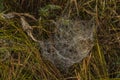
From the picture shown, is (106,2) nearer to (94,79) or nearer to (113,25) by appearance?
(113,25)

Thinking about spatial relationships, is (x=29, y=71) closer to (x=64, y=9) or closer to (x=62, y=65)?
(x=62, y=65)

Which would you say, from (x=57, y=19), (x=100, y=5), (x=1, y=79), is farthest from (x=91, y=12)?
(x=1, y=79)

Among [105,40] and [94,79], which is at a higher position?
[105,40]

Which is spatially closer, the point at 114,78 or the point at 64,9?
the point at 114,78

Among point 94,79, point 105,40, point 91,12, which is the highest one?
point 91,12

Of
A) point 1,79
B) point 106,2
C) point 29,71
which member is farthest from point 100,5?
point 1,79

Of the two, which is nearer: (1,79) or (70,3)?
(1,79)
